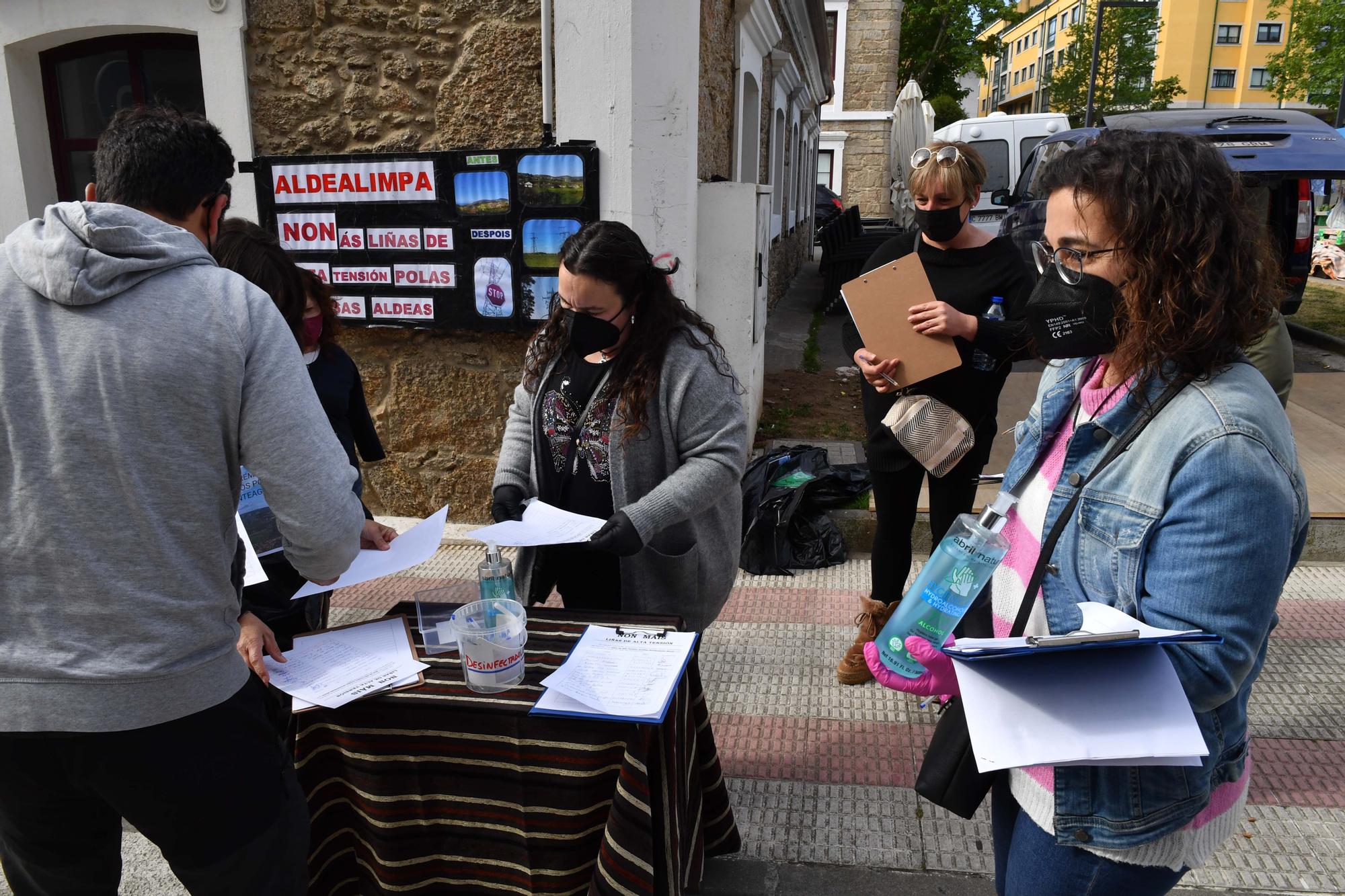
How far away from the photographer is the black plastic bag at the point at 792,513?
459cm

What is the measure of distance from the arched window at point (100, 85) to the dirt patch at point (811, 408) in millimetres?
4095

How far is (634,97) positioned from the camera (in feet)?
13.6

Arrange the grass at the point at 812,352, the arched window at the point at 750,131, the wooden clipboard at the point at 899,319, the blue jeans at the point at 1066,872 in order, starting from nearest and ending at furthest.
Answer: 1. the blue jeans at the point at 1066,872
2. the wooden clipboard at the point at 899,319
3. the arched window at the point at 750,131
4. the grass at the point at 812,352

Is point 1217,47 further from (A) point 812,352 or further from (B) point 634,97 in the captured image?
(B) point 634,97

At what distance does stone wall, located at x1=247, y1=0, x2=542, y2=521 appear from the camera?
14.4 feet

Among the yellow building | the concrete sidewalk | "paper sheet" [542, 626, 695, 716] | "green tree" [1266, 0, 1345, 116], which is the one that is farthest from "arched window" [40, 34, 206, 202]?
the yellow building

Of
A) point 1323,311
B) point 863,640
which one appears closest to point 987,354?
point 863,640

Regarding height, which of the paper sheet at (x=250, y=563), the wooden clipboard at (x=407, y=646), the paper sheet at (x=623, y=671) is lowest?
the wooden clipboard at (x=407, y=646)

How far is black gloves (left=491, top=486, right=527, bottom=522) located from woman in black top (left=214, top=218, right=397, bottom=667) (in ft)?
1.07

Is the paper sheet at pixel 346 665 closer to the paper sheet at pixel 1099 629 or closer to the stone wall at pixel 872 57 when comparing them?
the paper sheet at pixel 1099 629


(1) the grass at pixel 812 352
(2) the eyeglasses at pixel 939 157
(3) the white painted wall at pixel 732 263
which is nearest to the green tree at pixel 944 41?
(1) the grass at pixel 812 352

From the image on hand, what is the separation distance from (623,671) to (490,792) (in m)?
0.37

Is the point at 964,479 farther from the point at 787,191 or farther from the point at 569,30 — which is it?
the point at 787,191

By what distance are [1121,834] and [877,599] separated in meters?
2.07
